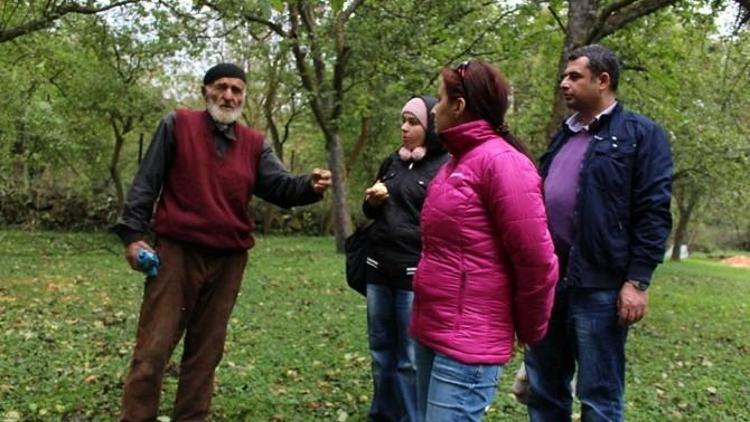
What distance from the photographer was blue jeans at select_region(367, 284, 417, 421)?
4.18 meters

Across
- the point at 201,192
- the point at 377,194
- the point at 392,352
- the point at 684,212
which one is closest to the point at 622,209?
the point at 377,194

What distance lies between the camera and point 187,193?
3963 millimetres

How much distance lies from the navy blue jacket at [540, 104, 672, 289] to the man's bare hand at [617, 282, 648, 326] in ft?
0.18

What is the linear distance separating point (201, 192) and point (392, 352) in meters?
1.47

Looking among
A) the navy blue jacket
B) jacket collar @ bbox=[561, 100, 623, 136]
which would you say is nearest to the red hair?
the navy blue jacket

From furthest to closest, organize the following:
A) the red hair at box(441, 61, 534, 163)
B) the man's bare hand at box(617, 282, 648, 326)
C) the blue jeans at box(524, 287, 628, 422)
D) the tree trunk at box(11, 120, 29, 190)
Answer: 1. the tree trunk at box(11, 120, 29, 190)
2. the blue jeans at box(524, 287, 628, 422)
3. the man's bare hand at box(617, 282, 648, 326)
4. the red hair at box(441, 61, 534, 163)

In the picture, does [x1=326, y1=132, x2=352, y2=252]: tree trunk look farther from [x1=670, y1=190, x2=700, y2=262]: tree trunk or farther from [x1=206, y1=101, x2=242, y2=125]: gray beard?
[x1=670, y1=190, x2=700, y2=262]: tree trunk

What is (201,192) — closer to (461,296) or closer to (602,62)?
(461,296)

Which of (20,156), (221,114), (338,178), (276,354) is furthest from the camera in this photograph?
(20,156)

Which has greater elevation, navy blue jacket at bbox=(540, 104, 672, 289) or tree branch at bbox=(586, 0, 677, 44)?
tree branch at bbox=(586, 0, 677, 44)

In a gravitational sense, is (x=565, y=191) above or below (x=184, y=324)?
above

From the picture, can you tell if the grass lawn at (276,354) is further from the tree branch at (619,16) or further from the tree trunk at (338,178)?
the tree branch at (619,16)

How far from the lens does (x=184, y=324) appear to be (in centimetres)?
409

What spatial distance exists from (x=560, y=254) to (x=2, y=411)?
11.9 ft
